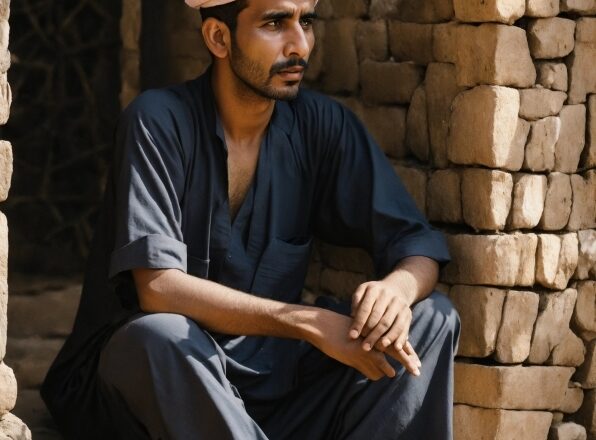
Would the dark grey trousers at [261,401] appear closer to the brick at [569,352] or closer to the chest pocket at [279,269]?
the chest pocket at [279,269]

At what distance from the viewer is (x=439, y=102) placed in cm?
507

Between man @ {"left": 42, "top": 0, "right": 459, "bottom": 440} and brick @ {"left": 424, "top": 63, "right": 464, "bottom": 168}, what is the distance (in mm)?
220

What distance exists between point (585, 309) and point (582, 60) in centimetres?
83

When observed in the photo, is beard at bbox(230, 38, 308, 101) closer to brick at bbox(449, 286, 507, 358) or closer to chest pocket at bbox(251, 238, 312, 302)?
chest pocket at bbox(251, 238, 312, 302)

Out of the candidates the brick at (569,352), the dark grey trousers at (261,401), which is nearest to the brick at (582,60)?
the brick at (569,352)

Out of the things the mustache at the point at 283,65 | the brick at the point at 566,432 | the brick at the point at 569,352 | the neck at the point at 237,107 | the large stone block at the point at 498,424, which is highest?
the mustache at the point at 283,65

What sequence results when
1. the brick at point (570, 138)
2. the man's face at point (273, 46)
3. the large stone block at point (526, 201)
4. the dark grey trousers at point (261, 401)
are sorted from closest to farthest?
the dark grey trousers at point (261, 401) < the man's face at point (273, 46) < the large stone block at point (526, 201) < the brick at point (570, 138)

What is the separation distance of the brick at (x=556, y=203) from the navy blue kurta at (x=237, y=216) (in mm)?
394

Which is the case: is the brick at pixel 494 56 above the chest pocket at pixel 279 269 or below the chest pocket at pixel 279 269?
above

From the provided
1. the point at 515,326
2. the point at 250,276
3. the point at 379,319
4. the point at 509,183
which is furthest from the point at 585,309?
the point at 250,276

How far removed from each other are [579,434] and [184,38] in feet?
7.62

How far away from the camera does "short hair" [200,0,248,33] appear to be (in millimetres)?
4738

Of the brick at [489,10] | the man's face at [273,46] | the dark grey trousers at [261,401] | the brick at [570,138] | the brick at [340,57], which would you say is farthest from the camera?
the brick at [340,57]

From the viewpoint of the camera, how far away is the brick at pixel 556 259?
497 centimetres
